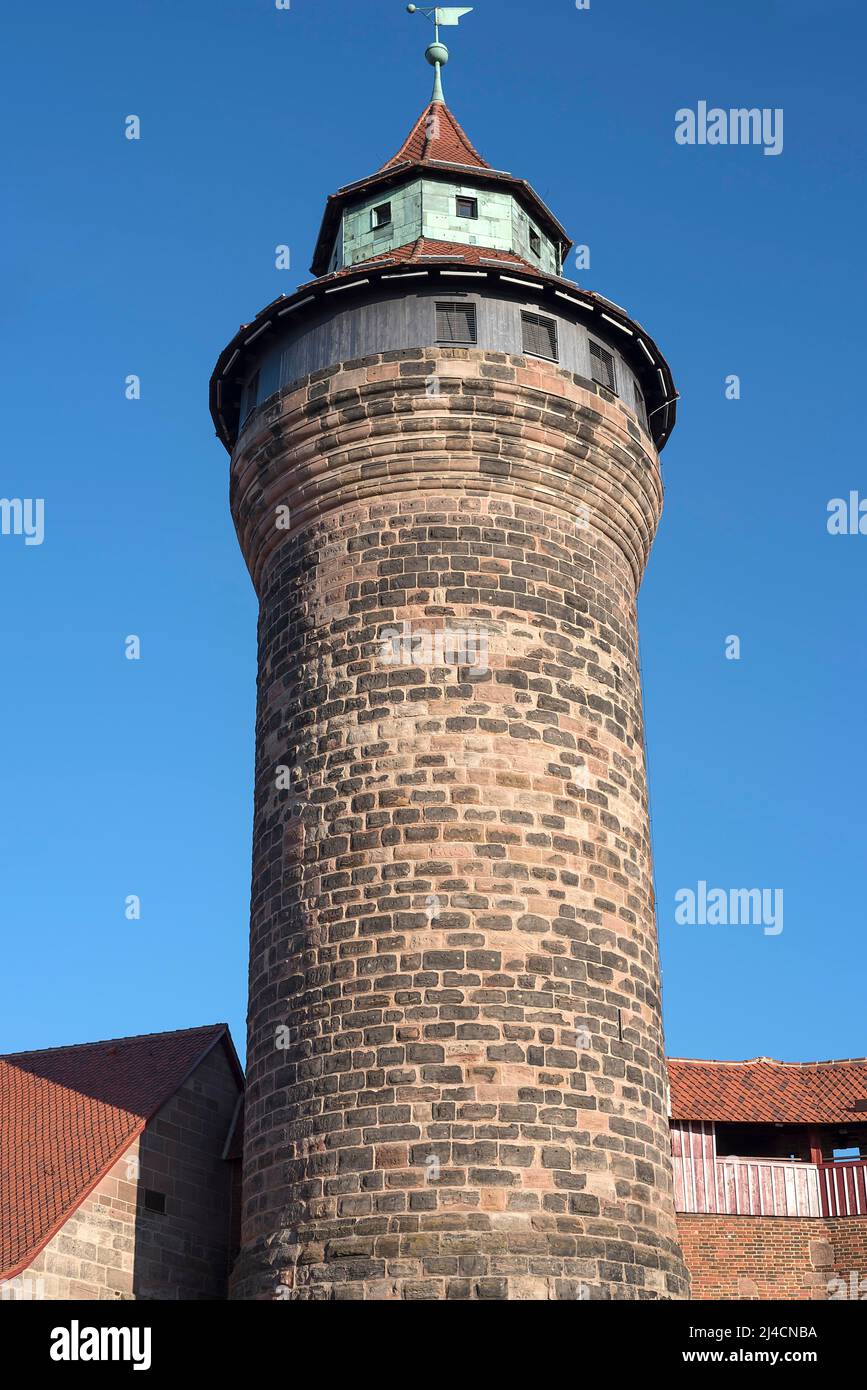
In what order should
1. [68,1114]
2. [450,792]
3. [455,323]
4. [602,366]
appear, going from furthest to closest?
[68,1114] < [602,366] < [455,323] < [450,792]

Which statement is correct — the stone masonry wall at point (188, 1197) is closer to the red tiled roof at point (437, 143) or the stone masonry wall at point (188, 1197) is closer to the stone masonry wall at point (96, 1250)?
the stone masonry wall at point (96, 1250)

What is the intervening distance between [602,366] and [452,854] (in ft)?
17.1

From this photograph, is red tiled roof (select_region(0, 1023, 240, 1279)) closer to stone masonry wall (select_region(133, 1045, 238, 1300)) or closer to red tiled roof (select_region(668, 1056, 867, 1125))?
stone masonry wall (select_region(133, 1045, 238, 1300))

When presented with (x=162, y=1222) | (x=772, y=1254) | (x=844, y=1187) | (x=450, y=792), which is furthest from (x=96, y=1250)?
(x=844, y=1187)

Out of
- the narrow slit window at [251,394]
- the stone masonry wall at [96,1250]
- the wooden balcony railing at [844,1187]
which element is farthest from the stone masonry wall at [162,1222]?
the wooden balcony railing at [844,1187]

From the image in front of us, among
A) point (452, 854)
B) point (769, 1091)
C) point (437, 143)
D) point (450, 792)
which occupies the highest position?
point (437, 143)

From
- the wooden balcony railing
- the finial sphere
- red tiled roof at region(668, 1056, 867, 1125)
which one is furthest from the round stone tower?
the wooden balcony railing

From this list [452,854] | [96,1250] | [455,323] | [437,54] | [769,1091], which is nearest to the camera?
[452,854]

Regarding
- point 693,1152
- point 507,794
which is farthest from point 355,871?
point 693,1152

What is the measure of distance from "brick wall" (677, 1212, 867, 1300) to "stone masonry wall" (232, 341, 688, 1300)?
8.12 metres

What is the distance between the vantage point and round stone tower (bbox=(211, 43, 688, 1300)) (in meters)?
11.1

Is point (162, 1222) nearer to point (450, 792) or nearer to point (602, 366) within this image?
point (450, 792)

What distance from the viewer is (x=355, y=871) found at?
39.6ft

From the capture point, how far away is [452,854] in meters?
11.9
